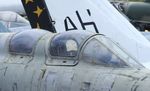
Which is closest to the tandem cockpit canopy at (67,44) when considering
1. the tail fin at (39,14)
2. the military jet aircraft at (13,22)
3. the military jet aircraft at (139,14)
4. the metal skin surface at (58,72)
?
the metal skin surface at (58,72)

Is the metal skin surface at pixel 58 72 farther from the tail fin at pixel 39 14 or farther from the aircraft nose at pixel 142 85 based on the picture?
the tail fin at pixel 39 14

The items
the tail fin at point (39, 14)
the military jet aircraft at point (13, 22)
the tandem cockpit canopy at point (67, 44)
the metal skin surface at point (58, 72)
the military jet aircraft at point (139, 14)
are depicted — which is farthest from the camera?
the military jet aircraft at point (139, 14)

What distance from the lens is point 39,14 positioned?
34.8ft

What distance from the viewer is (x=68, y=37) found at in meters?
6.16

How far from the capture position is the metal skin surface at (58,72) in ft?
18.1

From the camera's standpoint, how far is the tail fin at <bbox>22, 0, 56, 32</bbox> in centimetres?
1055

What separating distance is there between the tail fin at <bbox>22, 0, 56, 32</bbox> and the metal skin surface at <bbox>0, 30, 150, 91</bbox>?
372 centimetres

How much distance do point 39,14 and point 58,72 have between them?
4.77 meters

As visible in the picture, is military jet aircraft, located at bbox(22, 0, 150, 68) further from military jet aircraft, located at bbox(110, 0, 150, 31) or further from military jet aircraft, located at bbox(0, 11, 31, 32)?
military jet aircraft, located at bbox(110, 0, 150, 31)

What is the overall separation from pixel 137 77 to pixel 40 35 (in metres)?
1.81

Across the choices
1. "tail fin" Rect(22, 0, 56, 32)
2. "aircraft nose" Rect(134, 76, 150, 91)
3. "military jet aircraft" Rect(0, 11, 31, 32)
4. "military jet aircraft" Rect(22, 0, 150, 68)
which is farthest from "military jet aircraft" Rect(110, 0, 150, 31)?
"aircraft nose" Rect(134, 76, 150, 91)

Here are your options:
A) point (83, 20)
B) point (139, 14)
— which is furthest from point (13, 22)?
point (139, 14)

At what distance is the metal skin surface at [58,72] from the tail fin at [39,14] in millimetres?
3716

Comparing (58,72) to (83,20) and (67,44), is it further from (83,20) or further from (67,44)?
(83,20)
